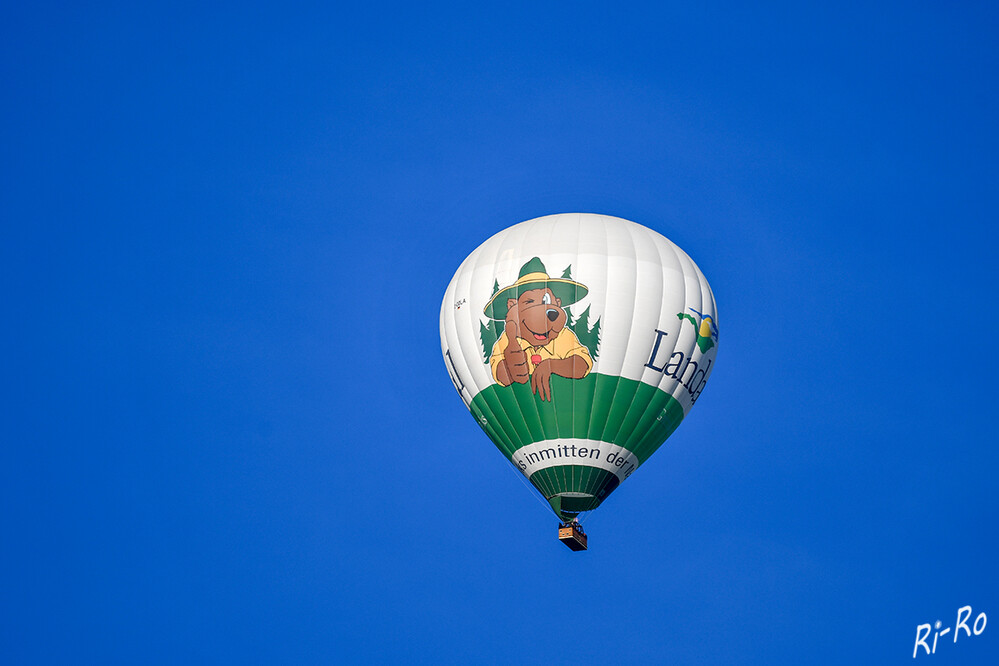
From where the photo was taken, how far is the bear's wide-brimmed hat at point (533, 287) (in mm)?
43031

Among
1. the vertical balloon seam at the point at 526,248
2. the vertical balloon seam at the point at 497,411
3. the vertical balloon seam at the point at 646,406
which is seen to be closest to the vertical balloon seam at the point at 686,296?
the vertical balloon seam at the point at 646,406

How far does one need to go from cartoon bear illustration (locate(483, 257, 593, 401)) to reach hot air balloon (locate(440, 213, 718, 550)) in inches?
0.9

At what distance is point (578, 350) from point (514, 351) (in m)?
1.46

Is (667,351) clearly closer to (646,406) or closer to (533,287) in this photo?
(646,406)

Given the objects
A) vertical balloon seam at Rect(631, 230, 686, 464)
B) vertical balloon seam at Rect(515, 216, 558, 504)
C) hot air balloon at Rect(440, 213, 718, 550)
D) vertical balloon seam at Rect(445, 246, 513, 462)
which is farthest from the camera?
vertical balloon seam at Rect(445, 246, 513, 462)

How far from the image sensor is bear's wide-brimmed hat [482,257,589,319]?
43031 mm

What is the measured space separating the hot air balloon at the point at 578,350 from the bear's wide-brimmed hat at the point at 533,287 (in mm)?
23

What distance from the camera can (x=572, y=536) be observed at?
43656 millimetres

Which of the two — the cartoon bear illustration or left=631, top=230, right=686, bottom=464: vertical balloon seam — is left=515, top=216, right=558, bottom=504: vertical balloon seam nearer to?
the cartoon bear illustration

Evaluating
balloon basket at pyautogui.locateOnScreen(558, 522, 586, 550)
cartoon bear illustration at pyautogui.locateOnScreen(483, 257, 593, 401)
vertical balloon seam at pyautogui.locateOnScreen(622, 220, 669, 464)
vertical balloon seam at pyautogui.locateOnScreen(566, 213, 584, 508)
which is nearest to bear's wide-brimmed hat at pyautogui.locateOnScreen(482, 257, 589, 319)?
cartoon bear illustration at pyautogui.locateOnScreen(483, 257, 593, 401)

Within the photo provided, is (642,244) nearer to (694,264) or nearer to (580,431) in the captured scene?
(694,264)

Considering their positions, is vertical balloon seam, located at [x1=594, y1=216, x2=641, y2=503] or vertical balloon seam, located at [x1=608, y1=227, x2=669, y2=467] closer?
vertical balloon seam, located at [x1=594, y1=216, x2=641, y2=503]

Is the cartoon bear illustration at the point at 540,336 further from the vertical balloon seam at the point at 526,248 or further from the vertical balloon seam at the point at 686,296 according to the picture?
the vertical balloon seam at the point at 686,296

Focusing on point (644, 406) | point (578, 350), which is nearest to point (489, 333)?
point (578, 350)
